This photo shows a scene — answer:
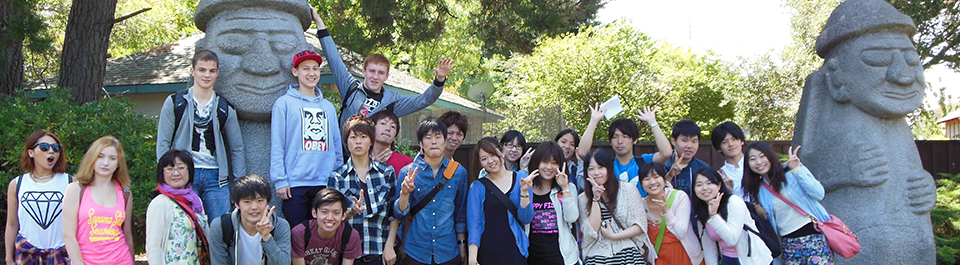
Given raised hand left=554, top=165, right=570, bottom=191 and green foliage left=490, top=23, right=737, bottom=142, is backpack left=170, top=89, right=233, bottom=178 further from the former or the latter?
green foliage left=490, top=23, right=737, bottom=142

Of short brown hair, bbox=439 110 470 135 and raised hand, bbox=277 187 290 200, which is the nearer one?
raised hand, bbox=277 187 290 200

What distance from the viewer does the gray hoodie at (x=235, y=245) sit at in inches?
134

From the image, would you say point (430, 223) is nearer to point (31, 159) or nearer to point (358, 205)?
point (358, 205)

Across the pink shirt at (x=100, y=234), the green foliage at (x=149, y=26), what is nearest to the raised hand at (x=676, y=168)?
the pink shirt at (x=100, y=234)

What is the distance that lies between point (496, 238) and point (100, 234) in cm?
219

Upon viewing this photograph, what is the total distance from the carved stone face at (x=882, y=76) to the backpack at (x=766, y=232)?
171cm

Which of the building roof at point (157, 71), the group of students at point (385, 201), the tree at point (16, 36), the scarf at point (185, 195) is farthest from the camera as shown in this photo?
the building roof at point (157, 71)

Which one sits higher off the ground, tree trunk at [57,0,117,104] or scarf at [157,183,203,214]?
tree trunk at [57,0,117,104]

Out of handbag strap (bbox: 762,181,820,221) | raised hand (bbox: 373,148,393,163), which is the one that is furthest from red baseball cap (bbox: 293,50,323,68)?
handbag strap (bbox: 762,181,820,221)

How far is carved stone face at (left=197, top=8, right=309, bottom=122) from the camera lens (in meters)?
4.36

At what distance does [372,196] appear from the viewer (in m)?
3.87

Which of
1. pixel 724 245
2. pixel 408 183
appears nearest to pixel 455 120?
pixel 408 183

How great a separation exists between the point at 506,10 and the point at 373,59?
4807 mm

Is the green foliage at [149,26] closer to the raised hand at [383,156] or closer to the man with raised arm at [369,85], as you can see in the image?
the man with raised arm at [369,85]
